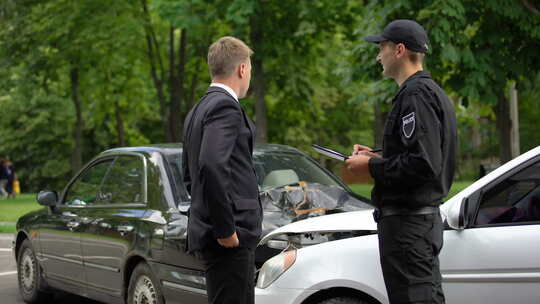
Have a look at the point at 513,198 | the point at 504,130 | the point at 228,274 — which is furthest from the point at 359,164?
the point at 504,130

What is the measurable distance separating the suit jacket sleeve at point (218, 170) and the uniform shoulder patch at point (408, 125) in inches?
32.3

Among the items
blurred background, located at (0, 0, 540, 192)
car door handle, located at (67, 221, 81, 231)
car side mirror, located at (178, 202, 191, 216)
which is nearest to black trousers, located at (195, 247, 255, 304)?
car side mirror, located at (178, 202, 191, 216)

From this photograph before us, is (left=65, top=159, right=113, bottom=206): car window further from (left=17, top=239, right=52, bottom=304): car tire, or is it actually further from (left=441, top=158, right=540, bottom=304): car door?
(left=441, top=158, right=540, bottom=304): car door

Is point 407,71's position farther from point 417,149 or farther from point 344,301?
point 344,301

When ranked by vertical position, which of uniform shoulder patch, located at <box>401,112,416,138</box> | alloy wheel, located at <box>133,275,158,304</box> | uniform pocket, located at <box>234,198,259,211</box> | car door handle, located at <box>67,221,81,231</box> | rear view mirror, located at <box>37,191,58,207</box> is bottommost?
alloy wheel, located at <box>133,275,158,304</box>

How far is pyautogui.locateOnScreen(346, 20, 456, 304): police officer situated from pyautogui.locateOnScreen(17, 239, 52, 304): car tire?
5.25 m

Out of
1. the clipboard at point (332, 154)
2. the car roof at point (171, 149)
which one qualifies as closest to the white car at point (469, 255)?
the clipboard at point (332, 154)

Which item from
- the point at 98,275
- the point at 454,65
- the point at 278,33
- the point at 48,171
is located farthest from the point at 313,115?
the point at 48,171

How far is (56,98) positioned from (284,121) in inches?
795

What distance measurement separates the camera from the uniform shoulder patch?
3.33m

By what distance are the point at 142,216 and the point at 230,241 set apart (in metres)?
2.40

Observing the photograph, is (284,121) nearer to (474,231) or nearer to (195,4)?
(195,4)

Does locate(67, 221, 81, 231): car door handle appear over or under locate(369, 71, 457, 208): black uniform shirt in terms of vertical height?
under

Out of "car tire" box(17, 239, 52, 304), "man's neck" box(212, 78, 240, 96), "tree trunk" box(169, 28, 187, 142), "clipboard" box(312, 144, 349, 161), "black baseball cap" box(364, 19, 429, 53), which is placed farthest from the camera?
"tree trunk" box(169, 28, 187, 142)
